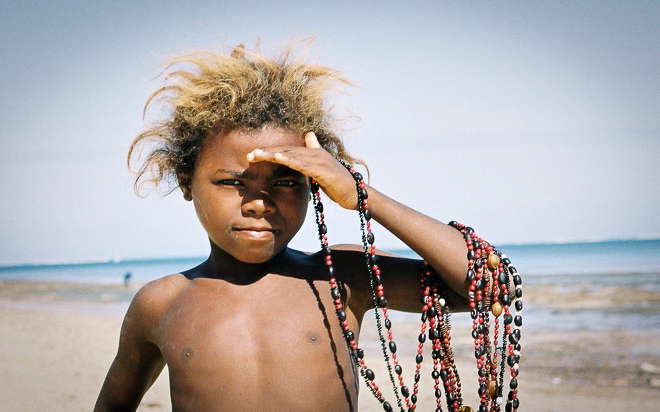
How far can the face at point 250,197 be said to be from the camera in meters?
2.04

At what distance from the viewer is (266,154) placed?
1.91 m

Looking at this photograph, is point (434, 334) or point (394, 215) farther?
point (434, 334)

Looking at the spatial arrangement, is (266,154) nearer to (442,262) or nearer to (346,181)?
(346,181)

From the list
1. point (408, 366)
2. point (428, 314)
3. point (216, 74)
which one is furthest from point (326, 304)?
point (408, 366)

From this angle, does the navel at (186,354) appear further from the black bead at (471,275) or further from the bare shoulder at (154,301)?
the black bead at (471,275)

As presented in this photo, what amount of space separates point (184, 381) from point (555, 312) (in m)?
8.37

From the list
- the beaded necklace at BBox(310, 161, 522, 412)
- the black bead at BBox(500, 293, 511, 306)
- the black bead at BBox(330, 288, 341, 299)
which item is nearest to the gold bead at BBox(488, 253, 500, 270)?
the beaded necklace at BBox(310, 161, 522, 412)

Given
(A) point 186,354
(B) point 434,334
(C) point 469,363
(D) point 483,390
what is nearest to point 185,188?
(A) point 186,354

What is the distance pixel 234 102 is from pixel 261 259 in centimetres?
53

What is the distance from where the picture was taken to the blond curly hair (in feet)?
7.00

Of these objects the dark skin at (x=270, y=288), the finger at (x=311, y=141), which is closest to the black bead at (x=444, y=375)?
the dark skin at (x=270, y=288)

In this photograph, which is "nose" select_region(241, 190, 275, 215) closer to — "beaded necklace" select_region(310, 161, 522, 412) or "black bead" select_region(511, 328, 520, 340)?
"beaded necklace" select_region(310, 161, 522, 412)

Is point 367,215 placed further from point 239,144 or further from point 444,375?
point 444,375

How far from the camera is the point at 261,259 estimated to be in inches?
83.2
